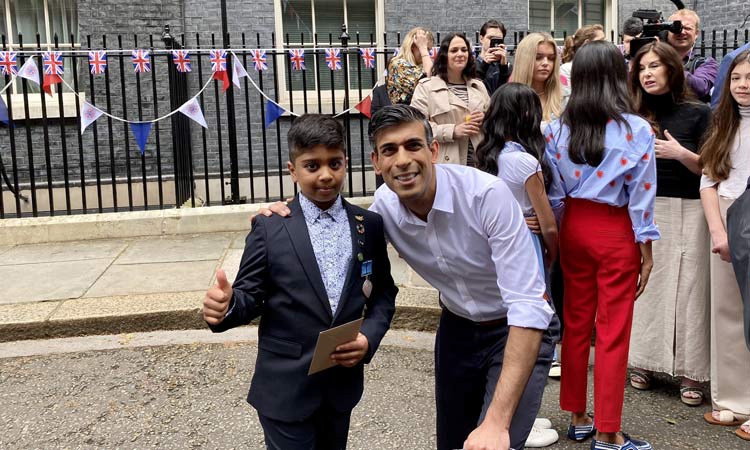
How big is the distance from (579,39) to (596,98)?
2404mm

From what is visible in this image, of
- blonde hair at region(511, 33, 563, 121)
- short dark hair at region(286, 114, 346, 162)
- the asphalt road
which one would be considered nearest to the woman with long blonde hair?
blonde hair at region(511, 33, 563, 121)

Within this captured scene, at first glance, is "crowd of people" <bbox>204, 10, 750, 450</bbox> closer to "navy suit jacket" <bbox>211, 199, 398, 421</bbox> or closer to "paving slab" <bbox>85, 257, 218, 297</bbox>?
"navy suit jacket" <bbox>211, 199, 398, 421</bbox>

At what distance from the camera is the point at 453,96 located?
16.7 ft

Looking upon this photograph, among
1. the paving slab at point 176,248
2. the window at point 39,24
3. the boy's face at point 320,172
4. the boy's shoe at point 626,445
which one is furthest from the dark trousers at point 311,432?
the window at point 39,24

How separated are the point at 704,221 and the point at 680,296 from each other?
1.47ft

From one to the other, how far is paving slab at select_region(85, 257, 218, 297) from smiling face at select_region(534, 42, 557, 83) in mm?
3152

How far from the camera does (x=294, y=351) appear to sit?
8.15 ft

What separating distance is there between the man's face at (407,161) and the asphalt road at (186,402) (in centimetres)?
175

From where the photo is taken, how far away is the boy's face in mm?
2494

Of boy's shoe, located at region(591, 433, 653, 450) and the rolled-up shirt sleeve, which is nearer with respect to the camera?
the rolled-up shirt sleeve

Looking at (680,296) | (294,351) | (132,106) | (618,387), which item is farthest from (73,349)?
(132,106)

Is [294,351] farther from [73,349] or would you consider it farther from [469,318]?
[73,349]

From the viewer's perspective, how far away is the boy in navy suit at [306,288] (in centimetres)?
247

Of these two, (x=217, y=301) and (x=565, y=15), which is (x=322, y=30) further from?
(x=217, y=301)
